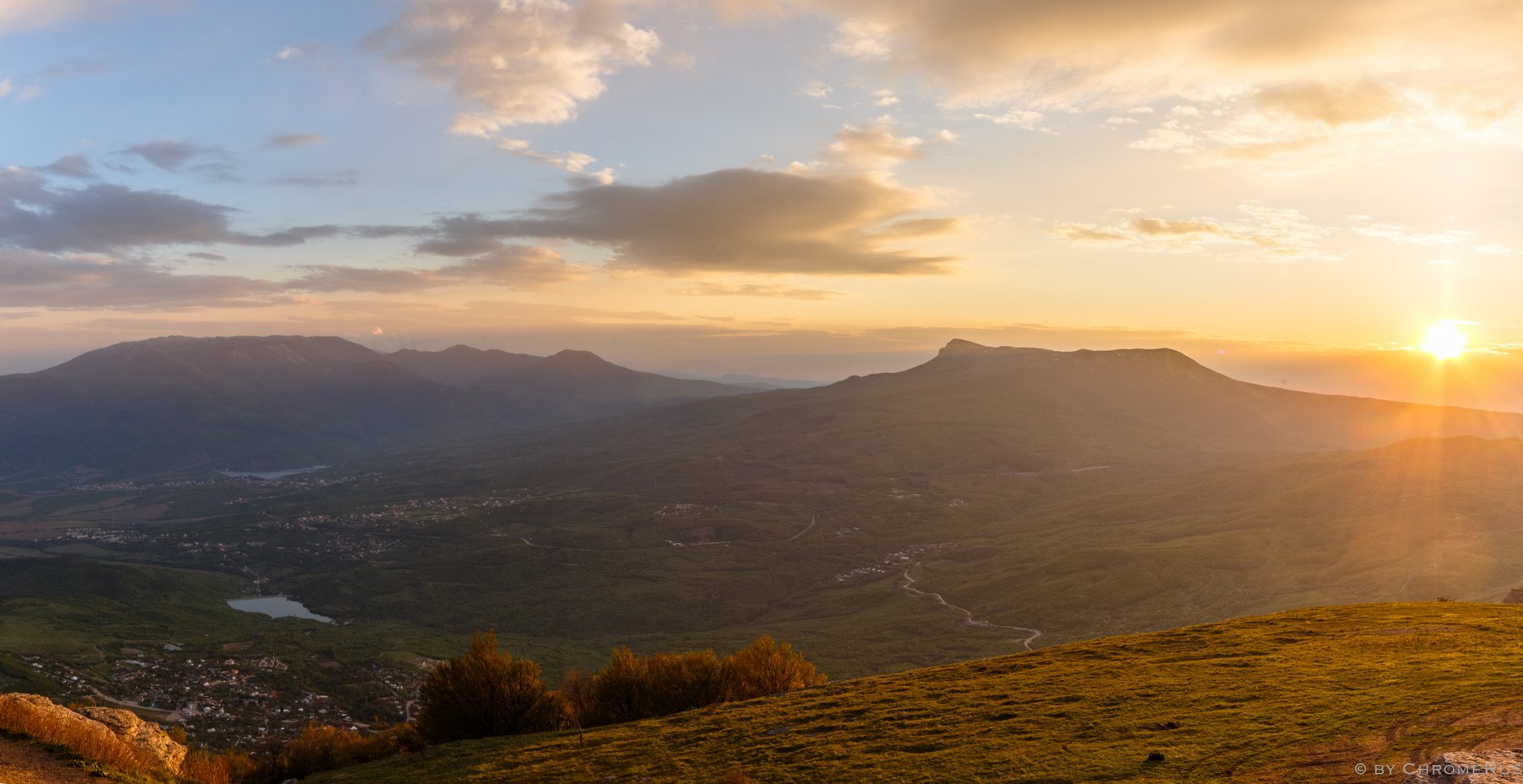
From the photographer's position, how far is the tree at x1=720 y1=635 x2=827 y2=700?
61.2 m

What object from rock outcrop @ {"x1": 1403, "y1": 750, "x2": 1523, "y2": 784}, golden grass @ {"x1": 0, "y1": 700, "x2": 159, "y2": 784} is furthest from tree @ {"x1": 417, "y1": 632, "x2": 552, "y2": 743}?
rock outcrop @ {"x1": 1403, "y1": 750, "x2": 1523, "y2": 784}

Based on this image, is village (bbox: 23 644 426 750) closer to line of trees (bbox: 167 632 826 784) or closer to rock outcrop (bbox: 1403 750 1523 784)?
line of trees (bbox: 167 632 826 784)

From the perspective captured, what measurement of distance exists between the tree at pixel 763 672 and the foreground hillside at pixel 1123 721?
8201 mm

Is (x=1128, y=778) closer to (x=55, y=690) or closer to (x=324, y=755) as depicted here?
(x=324, y=755)

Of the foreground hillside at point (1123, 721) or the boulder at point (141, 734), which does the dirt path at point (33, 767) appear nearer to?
the boulder at point (141, 734)

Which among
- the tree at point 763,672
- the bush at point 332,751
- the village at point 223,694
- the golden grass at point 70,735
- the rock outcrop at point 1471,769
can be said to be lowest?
the village at point 223,694

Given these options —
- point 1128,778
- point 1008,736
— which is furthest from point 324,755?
point 1128,778

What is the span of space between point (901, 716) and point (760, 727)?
809 centimetres

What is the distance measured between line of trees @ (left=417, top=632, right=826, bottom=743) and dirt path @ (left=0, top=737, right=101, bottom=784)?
79.9ft

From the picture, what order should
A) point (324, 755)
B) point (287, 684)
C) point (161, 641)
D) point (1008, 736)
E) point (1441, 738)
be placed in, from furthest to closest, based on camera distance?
1. point (161, 641)
2. point (287, 684)
3. point (324, 755)
4. point (1008, 736)
5. point (1441, 738)

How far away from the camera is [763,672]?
63.1m

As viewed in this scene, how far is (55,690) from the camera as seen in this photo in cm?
13275

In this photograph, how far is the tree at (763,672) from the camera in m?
61.2

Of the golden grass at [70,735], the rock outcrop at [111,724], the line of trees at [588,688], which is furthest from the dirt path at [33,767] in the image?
the line of trees at [588,688]
